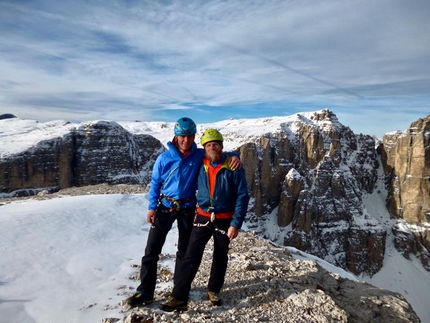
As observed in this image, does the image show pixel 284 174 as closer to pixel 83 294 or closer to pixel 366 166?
pixel 366 166

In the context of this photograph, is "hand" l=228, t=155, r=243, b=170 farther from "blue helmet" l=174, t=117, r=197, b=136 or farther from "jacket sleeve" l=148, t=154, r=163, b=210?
"jacket sleeve" l=148, t=154, r=163, b=210

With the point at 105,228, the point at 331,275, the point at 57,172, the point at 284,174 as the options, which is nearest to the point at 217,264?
the point at 331,275

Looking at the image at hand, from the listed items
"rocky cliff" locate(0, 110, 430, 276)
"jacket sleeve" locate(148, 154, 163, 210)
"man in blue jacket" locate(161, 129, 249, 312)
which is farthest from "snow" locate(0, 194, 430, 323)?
"rocky cliff" locate(0, 110, 430, 276)

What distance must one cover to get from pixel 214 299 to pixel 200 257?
2.49 feet

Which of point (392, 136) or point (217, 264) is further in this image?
point (392, 136)

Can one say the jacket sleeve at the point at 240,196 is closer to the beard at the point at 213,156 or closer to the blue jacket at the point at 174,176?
the beard at the point at 213,156

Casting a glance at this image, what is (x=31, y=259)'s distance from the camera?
6.39 metres

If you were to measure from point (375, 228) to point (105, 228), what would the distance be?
9373 cm

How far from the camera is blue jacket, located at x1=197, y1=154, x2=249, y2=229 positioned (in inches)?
189

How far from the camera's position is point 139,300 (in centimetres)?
482

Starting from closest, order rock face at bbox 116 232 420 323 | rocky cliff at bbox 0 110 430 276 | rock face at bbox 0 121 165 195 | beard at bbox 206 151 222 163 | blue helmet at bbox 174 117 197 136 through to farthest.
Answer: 1. rock face at bbox 116 232 420 323
2. beard at bbox 206 151 222 163
3. blue helmet at bbox 174 117 197 136
4. rock face at bbox 0 121 165 195
5. rocky cliff at bbox 0 110 430 276

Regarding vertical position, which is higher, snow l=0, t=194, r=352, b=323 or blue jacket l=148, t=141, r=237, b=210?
blue jacket l=148, t=141, r=237, b=210

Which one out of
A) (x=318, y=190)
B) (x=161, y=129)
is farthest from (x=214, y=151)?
(x=161, y=129)

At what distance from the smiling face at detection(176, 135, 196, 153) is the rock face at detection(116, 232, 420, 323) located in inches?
105
